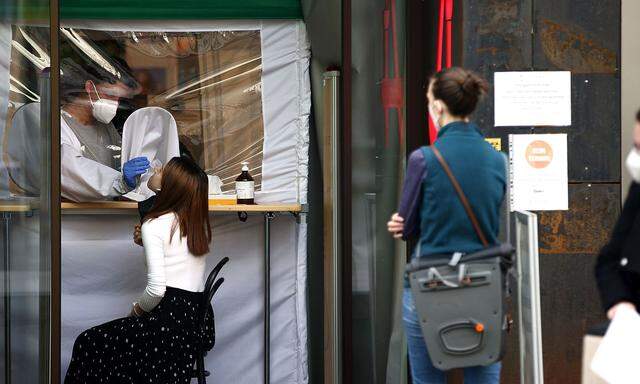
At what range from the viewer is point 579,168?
411cm

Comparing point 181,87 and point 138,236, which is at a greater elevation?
point 181,87

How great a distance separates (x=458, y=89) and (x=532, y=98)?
1.17 metres

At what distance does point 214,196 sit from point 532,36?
201 centimetres

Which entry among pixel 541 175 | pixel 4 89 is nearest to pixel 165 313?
pixel 4 89

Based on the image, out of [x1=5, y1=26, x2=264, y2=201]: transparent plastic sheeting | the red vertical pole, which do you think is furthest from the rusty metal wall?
[x1=5, y1=26, x2=264, y2=201]: transparent plastic sheeting

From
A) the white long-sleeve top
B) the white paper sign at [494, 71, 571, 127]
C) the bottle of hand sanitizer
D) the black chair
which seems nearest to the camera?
the white paper sign at [494, 71, 571, 127]

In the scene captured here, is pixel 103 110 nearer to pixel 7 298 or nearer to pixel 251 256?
pixel 251 256

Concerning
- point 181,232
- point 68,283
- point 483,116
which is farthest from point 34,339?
point 483,116

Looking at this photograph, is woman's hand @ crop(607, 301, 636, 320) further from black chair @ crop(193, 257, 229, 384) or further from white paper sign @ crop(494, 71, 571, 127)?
black chair @ crop(193, 257, 229, 384)

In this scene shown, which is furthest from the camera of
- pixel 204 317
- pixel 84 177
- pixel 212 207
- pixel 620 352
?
pixel 212 207

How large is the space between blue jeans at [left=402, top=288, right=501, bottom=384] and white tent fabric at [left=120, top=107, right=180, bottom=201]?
2448 mm

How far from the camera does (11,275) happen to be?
3594 millimetres

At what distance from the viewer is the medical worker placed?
4.86m

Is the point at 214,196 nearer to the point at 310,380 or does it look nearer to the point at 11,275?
the point at 310,380
